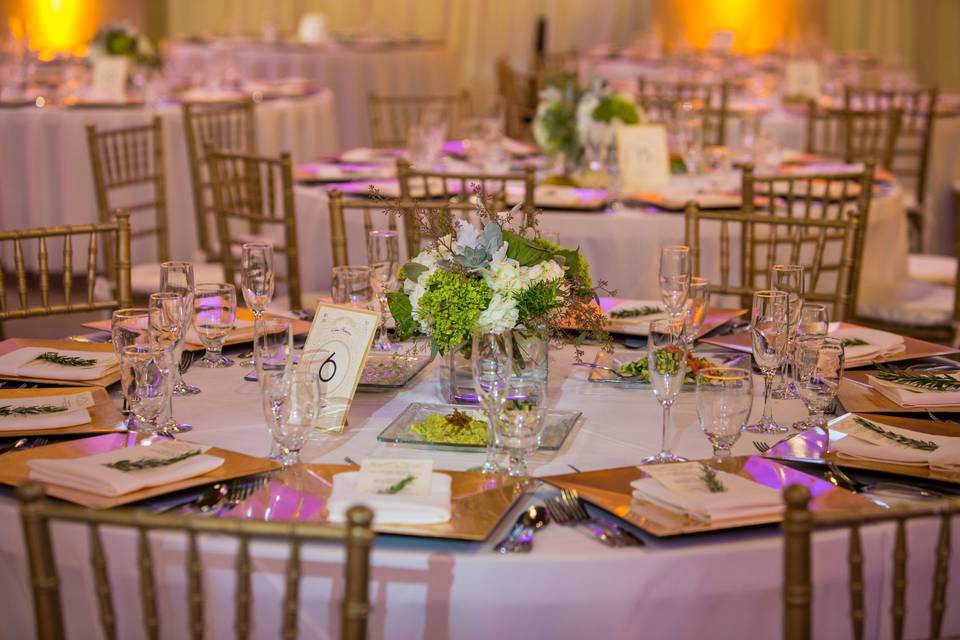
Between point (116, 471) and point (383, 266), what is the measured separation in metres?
1.01

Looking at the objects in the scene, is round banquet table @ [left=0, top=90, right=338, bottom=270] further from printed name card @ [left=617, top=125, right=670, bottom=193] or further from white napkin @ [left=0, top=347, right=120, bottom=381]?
white napkin @ [left=0, top=347, right=120, bottom=381]

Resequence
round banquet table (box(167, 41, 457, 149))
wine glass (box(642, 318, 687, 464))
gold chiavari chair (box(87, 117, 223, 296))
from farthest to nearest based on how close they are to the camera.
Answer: round banquet table (box(167, 41, 457, 149)), gold chiavari chair (box(87, 117, 223, 296)), wine glass (box(642, 318, 687, 464))

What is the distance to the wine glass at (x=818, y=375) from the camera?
2.08 meters

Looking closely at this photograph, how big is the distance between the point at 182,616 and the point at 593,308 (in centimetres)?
92

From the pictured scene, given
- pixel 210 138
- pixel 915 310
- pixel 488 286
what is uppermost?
pixel 210 138

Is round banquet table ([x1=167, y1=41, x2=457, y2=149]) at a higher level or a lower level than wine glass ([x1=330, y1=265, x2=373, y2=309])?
higher

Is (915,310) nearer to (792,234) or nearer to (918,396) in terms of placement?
(792,234)

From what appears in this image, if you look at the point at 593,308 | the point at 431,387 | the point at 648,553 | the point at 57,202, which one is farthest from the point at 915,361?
the point at 57,202

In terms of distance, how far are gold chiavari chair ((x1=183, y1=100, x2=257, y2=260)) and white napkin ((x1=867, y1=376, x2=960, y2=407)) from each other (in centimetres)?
331

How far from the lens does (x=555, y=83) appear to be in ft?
15.4

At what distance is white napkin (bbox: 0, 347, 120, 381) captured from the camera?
2.32 m

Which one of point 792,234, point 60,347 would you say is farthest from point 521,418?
point 792,234

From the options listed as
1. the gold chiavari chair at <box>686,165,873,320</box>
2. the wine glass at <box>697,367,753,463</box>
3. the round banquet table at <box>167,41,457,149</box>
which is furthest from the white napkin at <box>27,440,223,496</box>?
the round banquet table at <box>167,41,457,149</box>

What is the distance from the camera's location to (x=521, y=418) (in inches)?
70.6
